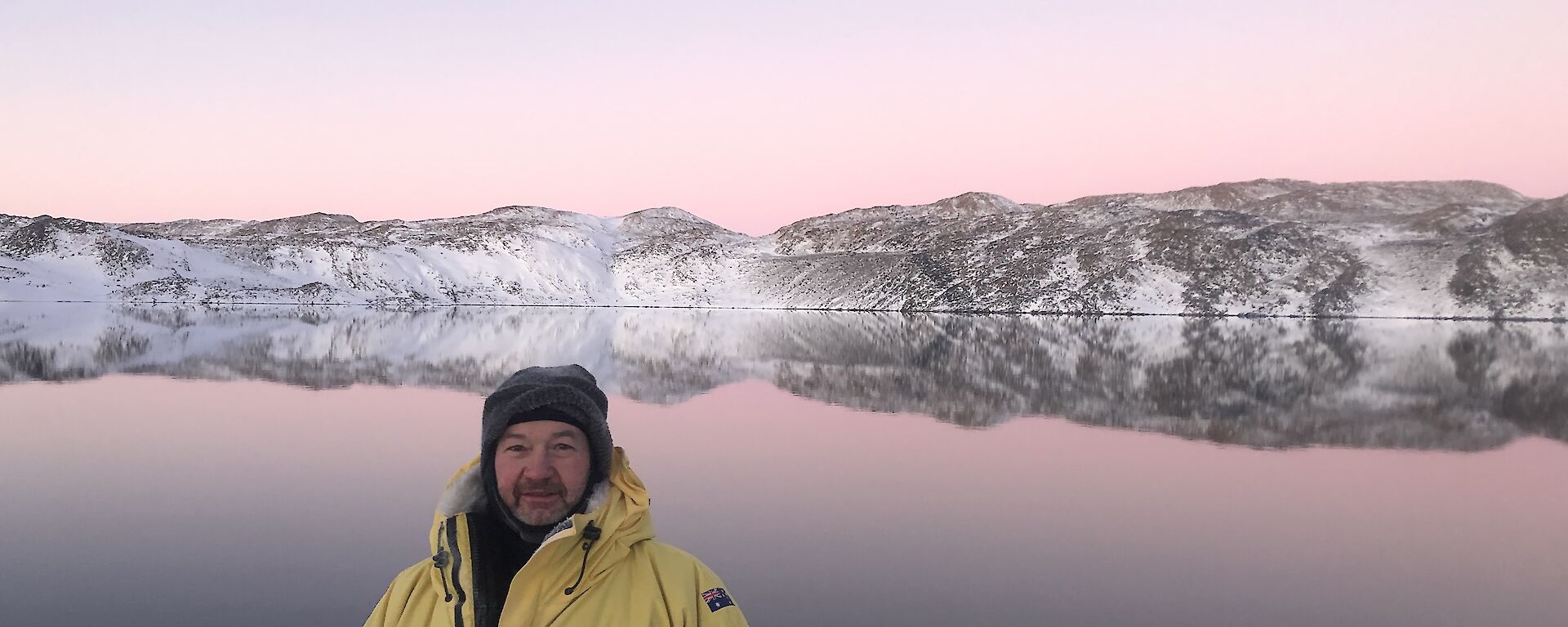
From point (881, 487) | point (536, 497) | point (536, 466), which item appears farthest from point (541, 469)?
point (881, 487)

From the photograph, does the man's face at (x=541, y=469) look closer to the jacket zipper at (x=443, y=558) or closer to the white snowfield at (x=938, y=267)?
the jacket zipper at (x=443, y=558)

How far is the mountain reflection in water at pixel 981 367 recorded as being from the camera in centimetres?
2509

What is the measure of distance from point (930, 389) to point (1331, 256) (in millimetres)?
118151

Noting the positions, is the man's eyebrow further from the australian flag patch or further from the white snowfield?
the white snowfield

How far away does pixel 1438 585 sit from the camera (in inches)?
428

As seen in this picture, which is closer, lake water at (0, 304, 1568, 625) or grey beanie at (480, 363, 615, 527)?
grey beanie at (480, 363, 615, 527)

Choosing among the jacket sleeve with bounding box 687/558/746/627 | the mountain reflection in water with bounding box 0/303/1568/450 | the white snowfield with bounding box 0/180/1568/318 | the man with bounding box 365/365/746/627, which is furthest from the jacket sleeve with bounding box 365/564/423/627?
the white snowfield with bounding box 0/180/1568/318

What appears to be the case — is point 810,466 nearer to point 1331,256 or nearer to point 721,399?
point 721,399

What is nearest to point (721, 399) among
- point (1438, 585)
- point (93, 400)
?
point (93, 400)

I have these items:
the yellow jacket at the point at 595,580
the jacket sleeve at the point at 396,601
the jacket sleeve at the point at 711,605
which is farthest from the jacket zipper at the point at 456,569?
the jacket sleeve at the point at 711,605

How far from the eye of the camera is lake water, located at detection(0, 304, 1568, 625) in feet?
33.3

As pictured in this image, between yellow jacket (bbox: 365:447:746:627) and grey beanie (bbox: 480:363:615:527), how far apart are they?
4.4 inches

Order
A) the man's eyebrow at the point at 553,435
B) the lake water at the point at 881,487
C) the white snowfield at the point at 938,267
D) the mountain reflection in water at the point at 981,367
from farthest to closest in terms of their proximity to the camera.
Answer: the white snowfield at the point at 938,267 < the mountain reflection in water at the point at 981,367 < the lake water at the point at 881,487 < the man's eyebrow at the point at 553,435

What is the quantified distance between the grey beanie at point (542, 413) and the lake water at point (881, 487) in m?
5.94
